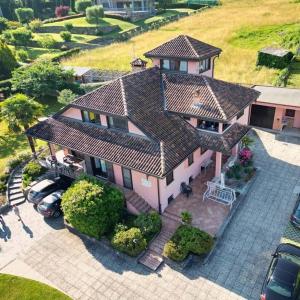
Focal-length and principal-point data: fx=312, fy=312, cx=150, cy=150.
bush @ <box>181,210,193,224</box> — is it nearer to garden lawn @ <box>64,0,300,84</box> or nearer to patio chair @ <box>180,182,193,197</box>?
patio chair @ <box>180,182,193,197</box>

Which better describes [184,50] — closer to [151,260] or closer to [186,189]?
[186,189]

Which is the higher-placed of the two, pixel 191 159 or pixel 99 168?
pixel 191 159

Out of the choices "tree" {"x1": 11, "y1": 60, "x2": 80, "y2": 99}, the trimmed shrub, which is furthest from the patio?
the trimmed shrub

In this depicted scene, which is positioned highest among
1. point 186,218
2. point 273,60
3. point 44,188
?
point 273,60

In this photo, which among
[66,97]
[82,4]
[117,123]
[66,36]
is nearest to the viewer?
[117,123]

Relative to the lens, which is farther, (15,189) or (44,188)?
(15,189)

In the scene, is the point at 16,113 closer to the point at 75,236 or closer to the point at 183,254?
the point at 75,236

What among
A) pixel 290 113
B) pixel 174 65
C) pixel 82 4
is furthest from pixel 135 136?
pixel 82 4

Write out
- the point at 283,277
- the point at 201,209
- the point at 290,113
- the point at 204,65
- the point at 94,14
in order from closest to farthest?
the point at 283,277
the point at 201,209
the point at 204,65
the point at 290,113
the point at 94,14
